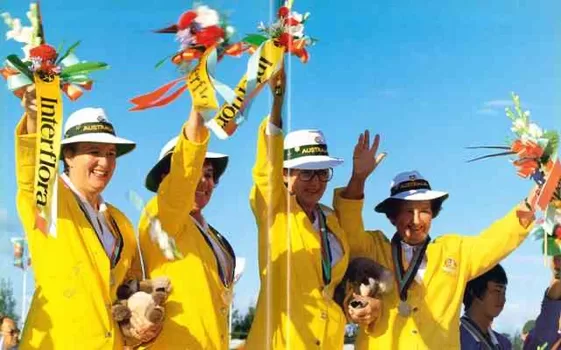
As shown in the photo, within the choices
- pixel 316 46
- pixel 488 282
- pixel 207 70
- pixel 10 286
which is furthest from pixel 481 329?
pixel 10 286

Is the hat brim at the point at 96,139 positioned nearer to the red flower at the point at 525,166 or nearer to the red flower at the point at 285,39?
the red flower at the point at 285,39

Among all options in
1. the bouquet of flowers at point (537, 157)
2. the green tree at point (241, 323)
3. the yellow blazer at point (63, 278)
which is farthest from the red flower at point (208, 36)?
the bouquet of flowers at point (537, 157)

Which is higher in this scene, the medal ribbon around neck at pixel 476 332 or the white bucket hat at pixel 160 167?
the white bucket hat at pixel 160 167

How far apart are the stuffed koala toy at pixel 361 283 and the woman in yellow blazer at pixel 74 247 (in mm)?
710

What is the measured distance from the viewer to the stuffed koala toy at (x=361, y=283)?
3203 millimetres

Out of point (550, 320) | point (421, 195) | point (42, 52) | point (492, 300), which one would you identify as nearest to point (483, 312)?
point (492, 300)

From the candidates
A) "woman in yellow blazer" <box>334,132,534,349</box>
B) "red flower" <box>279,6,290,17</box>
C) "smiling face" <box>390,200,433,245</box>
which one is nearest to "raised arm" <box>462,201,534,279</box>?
"woman in yellow blazer" <box>334,132,534,349</box>

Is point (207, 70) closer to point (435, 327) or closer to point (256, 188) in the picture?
point (256, 188)

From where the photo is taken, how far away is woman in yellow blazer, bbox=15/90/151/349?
2.76 metres

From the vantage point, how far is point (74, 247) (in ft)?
9.11

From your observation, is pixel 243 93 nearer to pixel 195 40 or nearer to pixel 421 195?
pixel 195 40

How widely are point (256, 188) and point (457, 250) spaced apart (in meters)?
0.71

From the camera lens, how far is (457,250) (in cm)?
340

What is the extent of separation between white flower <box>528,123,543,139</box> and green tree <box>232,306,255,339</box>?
1.03m
